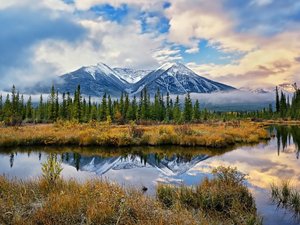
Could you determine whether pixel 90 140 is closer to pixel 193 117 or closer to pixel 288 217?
pixel 288 217

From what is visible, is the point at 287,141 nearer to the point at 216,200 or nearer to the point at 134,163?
A: the point at 134,163

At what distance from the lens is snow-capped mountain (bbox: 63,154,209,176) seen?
853 inches

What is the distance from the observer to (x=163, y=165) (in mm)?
23484

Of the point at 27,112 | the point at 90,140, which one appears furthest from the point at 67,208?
the point at 27,112

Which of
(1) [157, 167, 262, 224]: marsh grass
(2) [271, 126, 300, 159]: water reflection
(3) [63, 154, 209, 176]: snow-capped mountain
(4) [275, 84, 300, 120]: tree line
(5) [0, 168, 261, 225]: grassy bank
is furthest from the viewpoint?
(4) [275, 84, 300, 120]: tree line

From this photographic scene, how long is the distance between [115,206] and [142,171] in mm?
12191

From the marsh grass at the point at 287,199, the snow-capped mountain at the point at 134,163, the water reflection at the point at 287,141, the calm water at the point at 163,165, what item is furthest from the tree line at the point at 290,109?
the marsh grass at the point at 287,199

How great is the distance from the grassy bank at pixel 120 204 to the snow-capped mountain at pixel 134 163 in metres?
8.20

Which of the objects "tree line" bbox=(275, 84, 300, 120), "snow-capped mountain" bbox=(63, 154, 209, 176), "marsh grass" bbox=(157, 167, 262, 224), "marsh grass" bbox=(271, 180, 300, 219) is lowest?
"snow-capped mountain" bbox=(63, 154, 209, 176)

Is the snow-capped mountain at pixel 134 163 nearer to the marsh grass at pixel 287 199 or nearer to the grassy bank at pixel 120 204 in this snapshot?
the marsh grass at pixel 287 199

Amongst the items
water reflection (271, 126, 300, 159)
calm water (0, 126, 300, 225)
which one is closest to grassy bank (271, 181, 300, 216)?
calm water (0, 126, 300, 225)

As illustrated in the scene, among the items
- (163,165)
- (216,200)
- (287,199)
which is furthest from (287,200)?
(163,165)

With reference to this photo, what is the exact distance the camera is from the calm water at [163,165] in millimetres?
17250

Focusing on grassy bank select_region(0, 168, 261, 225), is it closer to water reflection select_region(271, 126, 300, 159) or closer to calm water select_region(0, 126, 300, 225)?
calm water select_region(0, 126, 300, 225)
